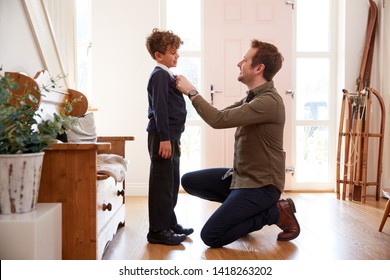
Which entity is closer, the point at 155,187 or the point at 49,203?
the point at 49,203

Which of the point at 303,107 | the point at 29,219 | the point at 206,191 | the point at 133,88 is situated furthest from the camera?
the point at 303,107

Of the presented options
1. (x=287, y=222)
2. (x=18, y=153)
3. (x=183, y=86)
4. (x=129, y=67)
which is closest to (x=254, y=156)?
(x=287, y=222)

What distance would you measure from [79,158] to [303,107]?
9.86 feet

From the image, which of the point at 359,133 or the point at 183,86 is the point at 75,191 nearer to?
the point at 183,86

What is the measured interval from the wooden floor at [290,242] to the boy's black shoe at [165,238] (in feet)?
0.10

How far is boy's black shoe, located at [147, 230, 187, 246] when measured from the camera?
2.26 metres

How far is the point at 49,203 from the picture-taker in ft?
5.63

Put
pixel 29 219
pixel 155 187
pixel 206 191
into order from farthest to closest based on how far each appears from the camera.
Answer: pixel 206 191 < pixel 155 187 < pixel 29 219

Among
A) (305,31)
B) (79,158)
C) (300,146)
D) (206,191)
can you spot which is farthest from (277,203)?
(305,31)

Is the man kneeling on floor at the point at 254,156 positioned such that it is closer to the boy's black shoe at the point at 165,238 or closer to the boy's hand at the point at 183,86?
the boy's hand at the point at 183,86

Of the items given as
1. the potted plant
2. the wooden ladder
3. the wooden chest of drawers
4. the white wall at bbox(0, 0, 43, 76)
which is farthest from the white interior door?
the potted plant

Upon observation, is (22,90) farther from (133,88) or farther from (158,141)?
(133,88)

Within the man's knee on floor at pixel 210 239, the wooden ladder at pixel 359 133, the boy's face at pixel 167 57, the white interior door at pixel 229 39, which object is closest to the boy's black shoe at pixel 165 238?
the man's knee on floor at pixel 210 239

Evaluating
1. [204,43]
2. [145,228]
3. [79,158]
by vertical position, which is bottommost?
[145,228]
